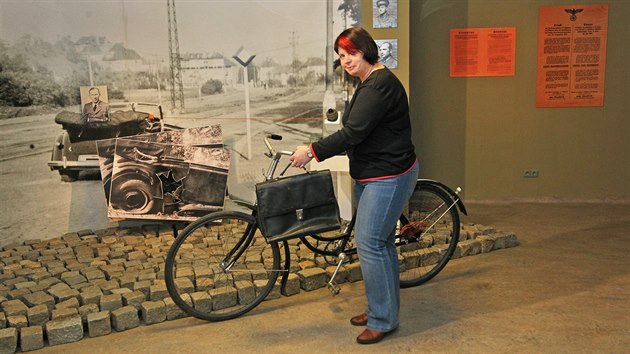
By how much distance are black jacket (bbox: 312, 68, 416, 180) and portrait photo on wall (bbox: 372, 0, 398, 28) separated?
1979 millimetres

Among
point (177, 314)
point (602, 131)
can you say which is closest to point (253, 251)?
point (177, 314)

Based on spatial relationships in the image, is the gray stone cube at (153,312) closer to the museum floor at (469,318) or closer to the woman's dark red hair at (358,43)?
the museum floor at (469,318)

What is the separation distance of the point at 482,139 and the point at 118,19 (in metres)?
3.90

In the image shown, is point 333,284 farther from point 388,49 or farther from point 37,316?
point 388,49

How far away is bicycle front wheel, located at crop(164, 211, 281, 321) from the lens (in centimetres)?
378

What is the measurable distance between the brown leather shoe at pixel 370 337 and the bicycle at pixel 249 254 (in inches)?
16.8

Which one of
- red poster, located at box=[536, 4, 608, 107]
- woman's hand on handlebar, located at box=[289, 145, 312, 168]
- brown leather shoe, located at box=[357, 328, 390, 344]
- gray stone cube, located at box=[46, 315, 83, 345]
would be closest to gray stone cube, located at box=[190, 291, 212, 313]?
gray stone cube, located at box=[46, 315, 83, 345]

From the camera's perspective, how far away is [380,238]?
3.41m

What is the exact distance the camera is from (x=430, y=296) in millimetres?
4188

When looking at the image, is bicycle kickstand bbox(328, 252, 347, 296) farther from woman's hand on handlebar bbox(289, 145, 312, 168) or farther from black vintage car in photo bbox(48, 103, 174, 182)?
black vintage car in photo bbox(48, 103, 174, 182)

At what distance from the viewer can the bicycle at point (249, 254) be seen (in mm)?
3812

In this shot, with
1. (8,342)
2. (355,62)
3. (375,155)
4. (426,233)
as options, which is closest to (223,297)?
(8,342)

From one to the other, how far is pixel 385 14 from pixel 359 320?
2683 millimetres

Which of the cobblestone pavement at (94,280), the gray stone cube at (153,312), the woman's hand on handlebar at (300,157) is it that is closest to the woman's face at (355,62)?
the woman's hand on handlebar at (300,157)
